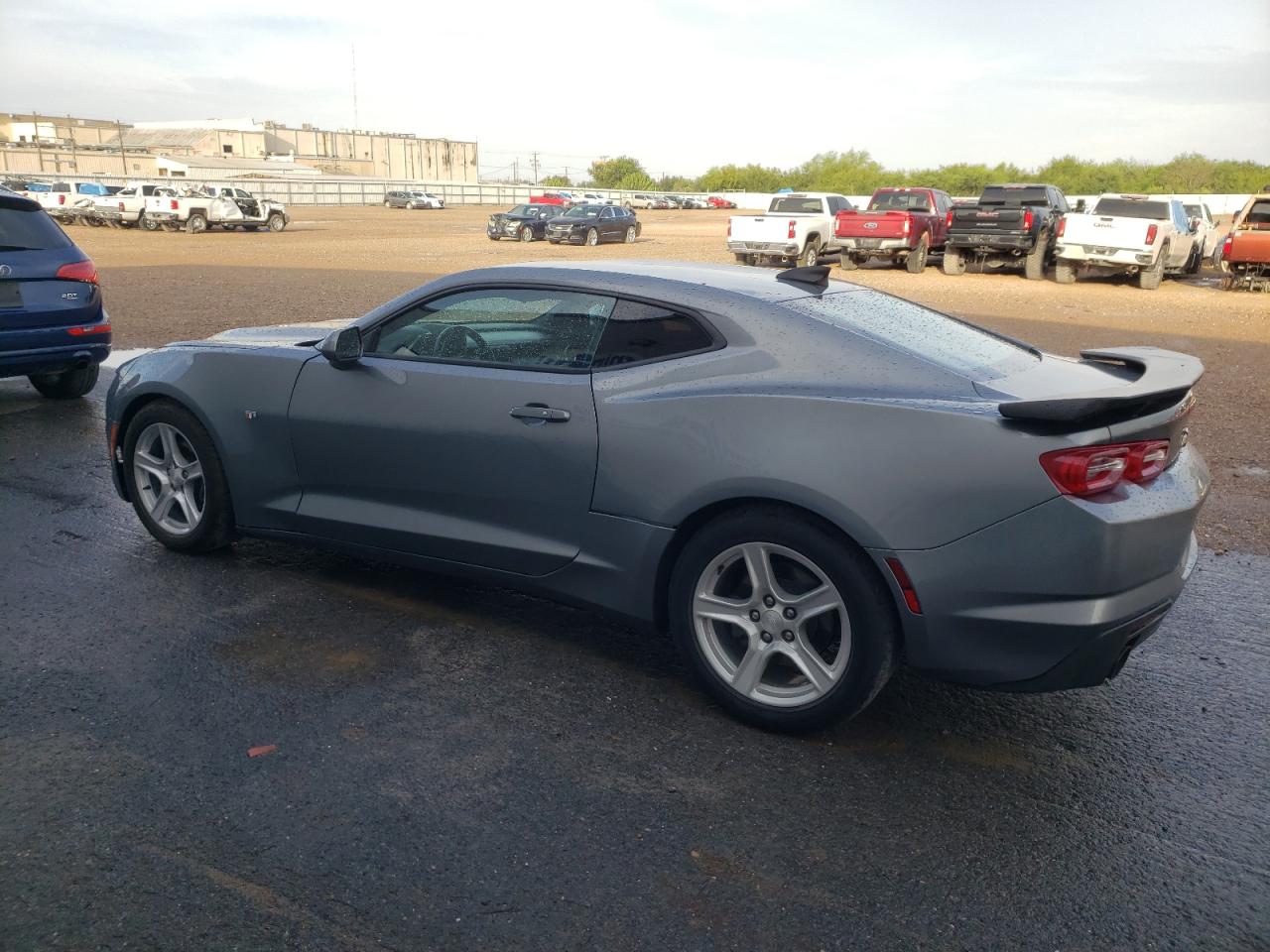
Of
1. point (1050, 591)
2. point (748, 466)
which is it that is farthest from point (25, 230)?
point (1050, 591)

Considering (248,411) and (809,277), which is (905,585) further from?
(248,411)

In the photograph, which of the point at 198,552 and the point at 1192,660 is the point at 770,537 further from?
the point at 198,552

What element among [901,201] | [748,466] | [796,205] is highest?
[901,201]

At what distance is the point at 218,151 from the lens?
4776 inches

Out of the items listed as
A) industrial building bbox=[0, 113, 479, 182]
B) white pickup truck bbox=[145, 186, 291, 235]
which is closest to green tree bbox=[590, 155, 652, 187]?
industrial building bbox=[0, 113, 479, 182]

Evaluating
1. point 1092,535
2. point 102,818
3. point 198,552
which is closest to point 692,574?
point 1092,535

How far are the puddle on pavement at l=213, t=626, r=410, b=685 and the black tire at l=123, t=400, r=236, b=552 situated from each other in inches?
33.4

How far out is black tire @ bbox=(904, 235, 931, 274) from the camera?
1030 inches

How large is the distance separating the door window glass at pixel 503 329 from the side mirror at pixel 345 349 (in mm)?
85

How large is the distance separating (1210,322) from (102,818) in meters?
17.9

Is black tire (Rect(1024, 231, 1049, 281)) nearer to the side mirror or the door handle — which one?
the side mirror

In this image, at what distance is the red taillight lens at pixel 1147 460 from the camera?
129 inches

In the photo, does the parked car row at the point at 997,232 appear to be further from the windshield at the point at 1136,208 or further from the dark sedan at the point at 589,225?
the dark sedan at the point at 589,225

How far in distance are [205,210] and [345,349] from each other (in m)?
40.2
